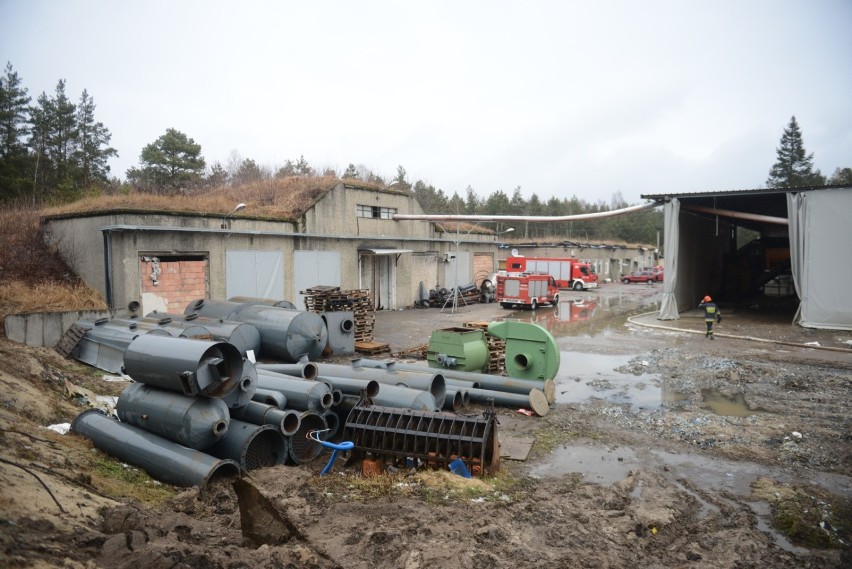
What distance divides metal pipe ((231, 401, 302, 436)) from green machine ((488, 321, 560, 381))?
16.9 feet

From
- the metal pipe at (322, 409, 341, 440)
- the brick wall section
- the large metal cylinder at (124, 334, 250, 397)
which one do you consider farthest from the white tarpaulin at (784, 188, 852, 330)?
the brick wall section

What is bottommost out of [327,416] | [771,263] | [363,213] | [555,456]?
[555,456]

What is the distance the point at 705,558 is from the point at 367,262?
2096 centimetres

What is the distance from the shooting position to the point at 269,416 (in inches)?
270

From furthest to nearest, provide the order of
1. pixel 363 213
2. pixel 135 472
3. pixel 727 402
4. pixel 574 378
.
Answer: pixel 363 213
pixel 574 378
pixel 727 402
pixel 135 472

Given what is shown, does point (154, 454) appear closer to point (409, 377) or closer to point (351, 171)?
point (409, 377)

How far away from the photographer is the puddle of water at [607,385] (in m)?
10.5

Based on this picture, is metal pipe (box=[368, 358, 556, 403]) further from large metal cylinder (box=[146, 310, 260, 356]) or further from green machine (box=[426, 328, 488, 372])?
large metal cylinder (box=[146, 310, 260, 356])

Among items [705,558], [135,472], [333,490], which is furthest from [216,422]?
[705,558]

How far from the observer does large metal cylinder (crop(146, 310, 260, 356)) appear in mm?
11852

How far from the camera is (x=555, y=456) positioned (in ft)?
25.1

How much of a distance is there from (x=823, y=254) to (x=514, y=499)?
1883 centimetres

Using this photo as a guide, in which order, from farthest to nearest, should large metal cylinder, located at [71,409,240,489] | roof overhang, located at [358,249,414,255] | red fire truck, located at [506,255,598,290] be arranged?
red fire truck, located at [506,255,598,290], roof overhang, located at [358,249,414,255], large metal cylinder, located at [71,409,240,489]

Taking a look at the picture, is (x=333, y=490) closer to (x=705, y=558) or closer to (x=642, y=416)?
(x=705, y=558)
